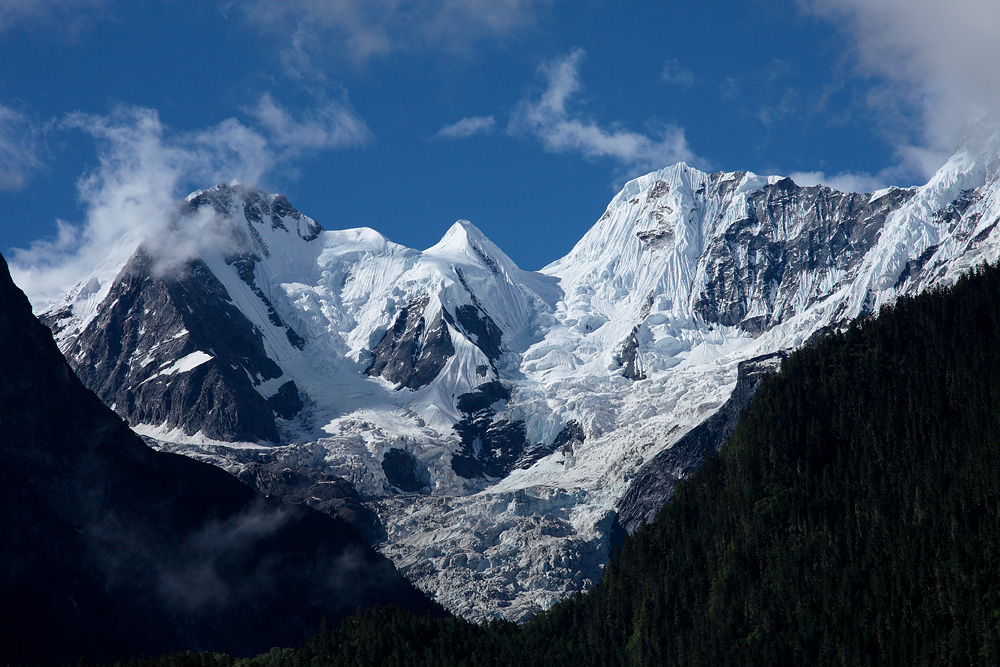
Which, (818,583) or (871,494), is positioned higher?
(871,494)

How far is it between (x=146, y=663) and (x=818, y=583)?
94.9 meters

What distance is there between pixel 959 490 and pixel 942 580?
1947 centimetres

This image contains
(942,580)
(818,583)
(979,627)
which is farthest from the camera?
(818,583)

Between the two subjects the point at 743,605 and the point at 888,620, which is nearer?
the point at 888,620

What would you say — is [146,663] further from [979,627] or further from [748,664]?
[979,627]

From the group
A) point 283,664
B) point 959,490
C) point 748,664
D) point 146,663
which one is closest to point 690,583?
point 748,664

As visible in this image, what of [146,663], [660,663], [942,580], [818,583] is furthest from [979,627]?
[146,663]

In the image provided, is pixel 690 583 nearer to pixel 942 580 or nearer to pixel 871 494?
pixel 871 494

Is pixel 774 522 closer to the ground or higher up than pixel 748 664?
higher up

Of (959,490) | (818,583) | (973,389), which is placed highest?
(973,389)

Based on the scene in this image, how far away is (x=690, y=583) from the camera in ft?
654

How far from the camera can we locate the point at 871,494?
191250 millimetres

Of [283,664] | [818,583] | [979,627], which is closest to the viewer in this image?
[979,627]

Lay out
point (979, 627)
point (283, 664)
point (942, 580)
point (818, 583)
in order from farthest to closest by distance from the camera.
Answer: point (283, 664) → point (818, 583) → point (942, 580) → point (979, 627)
